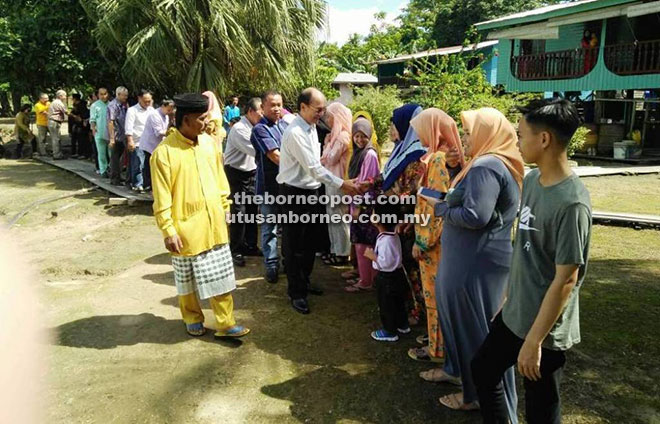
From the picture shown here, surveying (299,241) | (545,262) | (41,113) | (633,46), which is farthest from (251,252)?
(633,46)

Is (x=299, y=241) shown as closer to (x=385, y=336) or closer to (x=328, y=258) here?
(x=385, y=336)

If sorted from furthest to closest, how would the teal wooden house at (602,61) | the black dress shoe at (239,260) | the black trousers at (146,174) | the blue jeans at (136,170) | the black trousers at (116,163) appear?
1. the teal wooden house at (602,61)
2. the black trousers at (116,163)
3. the blue jeans at (136,170)
4. the black trousers at (146,174)
5. the black dress shoe at (239,260)

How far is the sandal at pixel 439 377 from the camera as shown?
3148 millimetres

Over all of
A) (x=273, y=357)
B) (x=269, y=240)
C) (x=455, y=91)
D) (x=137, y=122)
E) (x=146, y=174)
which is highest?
(x=455, y=91)

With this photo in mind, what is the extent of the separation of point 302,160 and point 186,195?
101 centimetres

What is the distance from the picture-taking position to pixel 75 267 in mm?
5559

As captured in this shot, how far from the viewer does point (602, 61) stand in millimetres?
14219

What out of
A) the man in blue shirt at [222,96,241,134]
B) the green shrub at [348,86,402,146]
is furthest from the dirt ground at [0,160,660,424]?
the green shrub at [348,86,402,146]

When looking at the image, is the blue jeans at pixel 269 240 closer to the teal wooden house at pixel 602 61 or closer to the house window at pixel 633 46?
the teal wooden house at pixel 602 61

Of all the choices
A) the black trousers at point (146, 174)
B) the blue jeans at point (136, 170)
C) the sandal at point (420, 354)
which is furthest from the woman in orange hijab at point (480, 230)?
the blue jeans at point (136, 170)

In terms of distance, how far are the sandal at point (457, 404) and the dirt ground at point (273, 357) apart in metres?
0.05

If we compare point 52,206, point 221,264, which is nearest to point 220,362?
point 221,264

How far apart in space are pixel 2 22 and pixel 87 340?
1124cm

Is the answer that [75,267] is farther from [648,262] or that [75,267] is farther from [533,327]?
[648,262]
